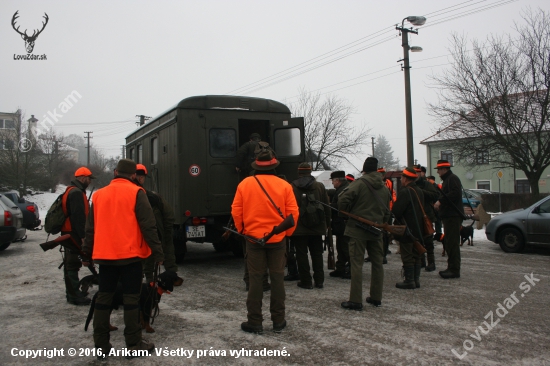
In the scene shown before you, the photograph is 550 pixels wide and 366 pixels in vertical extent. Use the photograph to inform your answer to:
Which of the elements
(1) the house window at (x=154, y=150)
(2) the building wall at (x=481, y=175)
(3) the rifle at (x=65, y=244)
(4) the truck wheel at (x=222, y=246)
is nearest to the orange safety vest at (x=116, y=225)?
(3) the rifle at (x=65, y=244)

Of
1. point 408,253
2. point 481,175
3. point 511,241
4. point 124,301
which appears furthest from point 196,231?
point 481,175

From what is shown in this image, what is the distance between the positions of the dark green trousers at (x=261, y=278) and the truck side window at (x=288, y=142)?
13.8 ft

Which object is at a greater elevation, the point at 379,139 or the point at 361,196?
the point at 379,139

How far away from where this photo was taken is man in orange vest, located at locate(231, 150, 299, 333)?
4668mm

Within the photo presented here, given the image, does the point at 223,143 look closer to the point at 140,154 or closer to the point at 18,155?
the point at 140,154

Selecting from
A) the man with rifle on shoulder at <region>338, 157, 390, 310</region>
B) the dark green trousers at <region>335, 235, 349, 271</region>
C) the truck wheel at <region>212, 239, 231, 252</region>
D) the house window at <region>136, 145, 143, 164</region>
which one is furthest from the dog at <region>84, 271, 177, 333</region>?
the house window at <region>136, 145, 143, 164</region>

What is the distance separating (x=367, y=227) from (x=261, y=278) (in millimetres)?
1733

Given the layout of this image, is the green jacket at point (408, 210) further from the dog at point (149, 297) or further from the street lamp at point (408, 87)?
the street lamp at point (408, 87)

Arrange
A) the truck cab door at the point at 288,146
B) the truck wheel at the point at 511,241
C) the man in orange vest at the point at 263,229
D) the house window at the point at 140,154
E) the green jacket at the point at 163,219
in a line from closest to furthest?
1. the man in orange vest at the point at 263,229
2. the green jacket at the point at 163,219
3. the truck cab door at the point at 288,146
4. the truck wheel at the point at 511,241
5. the house window at the point at 140,154

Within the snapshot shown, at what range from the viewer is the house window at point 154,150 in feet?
31.1

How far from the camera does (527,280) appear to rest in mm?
7258

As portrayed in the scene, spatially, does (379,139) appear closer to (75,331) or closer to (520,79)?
(520,79)

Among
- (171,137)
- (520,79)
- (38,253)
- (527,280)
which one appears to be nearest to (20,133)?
(38,253)

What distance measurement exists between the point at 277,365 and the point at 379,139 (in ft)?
337
